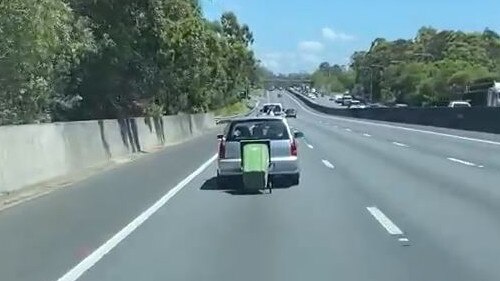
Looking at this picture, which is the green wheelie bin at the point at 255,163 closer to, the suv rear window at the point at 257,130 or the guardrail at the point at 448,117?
the suv rear window at the point at 257,130

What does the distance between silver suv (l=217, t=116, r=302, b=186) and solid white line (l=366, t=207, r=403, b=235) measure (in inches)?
160

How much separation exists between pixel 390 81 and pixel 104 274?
15450 cm

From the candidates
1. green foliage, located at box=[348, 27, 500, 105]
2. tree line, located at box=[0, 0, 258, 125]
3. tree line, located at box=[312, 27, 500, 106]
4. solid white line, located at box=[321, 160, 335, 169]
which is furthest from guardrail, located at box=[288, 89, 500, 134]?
green foliage, located at box=[348, 27, 500, 105]

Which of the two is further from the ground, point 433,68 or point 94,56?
point 94,56

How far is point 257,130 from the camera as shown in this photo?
19797 mm

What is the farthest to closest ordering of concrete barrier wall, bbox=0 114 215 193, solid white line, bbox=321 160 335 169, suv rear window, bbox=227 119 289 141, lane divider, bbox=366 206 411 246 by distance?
solid white line, bbox=321 160 335 169, suv rear window, bbox=227 119 289 141, concrete barrier wall, bbox=0 114 215 193, lane divider, bbox=366 206 411 246

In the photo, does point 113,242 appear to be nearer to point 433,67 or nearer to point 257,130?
point 257,130

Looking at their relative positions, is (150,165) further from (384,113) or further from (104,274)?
(384,113)

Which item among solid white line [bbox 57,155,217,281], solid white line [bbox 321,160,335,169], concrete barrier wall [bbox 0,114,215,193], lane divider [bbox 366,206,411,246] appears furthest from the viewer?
solid white line [bbox 321,160,335,169]

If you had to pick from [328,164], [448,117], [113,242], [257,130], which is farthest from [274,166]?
[448,117]

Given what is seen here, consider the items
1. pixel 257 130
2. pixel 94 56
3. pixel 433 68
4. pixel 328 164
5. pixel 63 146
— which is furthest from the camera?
pixel 433 68

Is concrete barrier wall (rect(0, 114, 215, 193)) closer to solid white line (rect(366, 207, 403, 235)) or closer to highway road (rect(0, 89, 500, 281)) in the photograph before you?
highway road (rect(0, 89, 500, 281))

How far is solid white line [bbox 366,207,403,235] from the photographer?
40.4 ft

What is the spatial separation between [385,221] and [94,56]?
2370cm
